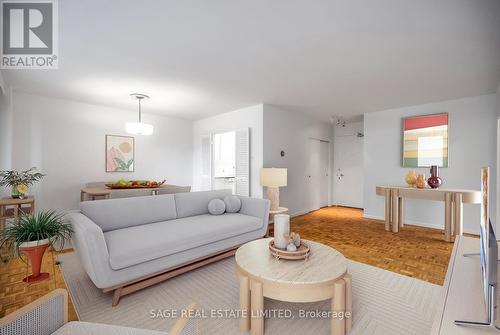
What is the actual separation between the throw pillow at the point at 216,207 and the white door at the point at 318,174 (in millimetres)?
3145

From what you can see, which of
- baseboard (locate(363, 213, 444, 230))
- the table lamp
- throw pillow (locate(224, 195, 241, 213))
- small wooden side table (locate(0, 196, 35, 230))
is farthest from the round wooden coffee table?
baseboard (locate(363, 213, 444, 230))

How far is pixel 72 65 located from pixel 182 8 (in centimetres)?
198

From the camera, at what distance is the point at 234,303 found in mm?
1986

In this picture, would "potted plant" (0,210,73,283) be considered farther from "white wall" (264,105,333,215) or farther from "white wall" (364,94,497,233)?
"white wall" (364,94,497,233)

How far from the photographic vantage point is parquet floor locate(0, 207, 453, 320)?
2152mm

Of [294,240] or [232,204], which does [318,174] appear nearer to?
[232,204]

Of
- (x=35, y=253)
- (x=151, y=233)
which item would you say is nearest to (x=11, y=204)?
(x=35, y=253)

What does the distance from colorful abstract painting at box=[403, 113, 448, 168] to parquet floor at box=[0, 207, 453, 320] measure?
129 centimetres

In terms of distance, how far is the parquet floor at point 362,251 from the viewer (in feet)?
7.06

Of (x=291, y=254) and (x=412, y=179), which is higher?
(x=412, y=179)

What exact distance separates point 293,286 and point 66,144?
5013mm

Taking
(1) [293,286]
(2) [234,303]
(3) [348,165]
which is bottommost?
(2) [234,303]

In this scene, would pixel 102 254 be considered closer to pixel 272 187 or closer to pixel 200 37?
pixel 200 37

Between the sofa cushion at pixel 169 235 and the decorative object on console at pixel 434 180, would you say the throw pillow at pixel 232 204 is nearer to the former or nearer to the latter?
the sofa cushion at pixel 169 235
